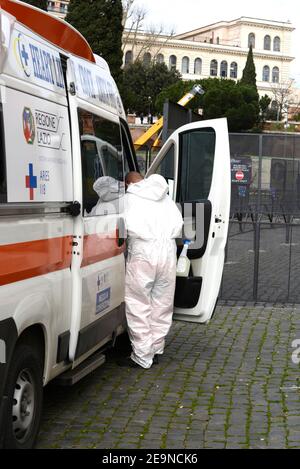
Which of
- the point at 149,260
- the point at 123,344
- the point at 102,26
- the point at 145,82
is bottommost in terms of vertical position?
the point at 123,344

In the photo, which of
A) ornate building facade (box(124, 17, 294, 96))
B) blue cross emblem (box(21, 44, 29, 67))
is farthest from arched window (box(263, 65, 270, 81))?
blue cross emblem (box(21, 44, 29, 67))

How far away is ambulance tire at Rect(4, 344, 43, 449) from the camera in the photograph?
4.08m

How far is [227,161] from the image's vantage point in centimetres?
687

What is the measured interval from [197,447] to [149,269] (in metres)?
2.01

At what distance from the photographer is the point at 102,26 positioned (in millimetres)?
35656

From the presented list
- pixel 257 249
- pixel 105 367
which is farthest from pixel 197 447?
pixel 257 249

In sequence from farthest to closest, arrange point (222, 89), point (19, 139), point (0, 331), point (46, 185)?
point (222, 89) < point (46, 185) < point (19, 139) < point (0, 331)

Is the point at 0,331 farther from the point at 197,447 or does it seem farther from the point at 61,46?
the point at 61,46

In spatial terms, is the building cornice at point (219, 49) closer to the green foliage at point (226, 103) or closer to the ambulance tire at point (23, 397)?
the green foliage at point (226, 103)

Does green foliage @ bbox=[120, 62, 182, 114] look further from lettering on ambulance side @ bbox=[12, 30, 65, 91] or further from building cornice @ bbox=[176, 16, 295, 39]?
building cornice @ bbox=[176, 16, 295, 39]

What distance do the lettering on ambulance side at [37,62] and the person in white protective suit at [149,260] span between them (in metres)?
1.76

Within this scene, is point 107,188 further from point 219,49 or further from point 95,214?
point 219,49

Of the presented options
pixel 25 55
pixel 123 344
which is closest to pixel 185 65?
pixel 123 344

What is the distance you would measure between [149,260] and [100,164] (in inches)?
43.7
